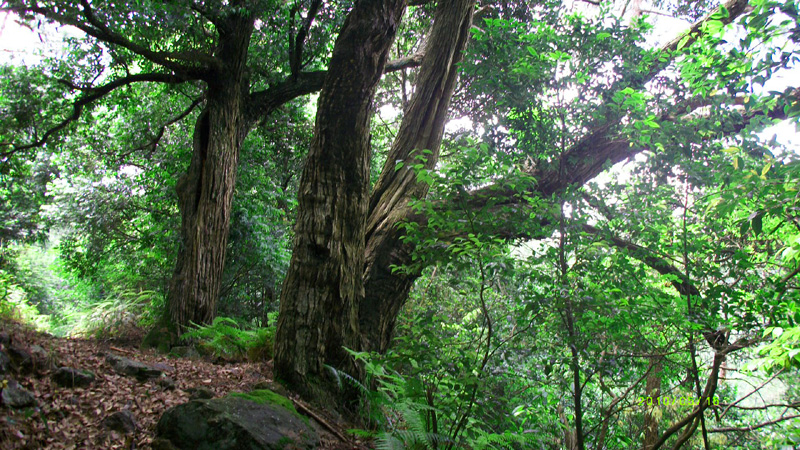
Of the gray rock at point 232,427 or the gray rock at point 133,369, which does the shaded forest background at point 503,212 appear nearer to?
the gray rock at point 232,427

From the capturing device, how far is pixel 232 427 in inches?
95.6

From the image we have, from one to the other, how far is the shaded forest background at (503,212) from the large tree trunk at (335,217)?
0.10ft

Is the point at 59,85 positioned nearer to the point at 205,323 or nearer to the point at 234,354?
the point at 205,323

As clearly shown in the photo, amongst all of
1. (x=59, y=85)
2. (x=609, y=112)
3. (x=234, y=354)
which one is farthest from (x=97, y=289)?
(x=609, y=112)

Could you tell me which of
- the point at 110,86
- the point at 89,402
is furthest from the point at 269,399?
the point at 110,86

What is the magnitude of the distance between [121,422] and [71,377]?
25.3 inches

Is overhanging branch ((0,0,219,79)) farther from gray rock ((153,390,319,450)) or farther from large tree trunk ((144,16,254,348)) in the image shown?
gray rock ((153,390,319,450))

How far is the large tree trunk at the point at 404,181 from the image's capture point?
422 cm

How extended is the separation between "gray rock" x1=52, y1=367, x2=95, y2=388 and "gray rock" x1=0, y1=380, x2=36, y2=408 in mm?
337

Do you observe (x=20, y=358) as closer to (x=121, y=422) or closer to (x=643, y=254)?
(x=121, y=422)

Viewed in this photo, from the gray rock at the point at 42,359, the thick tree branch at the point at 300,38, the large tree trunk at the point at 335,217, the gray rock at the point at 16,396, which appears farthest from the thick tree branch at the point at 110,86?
the gray rock at the point at 16,396

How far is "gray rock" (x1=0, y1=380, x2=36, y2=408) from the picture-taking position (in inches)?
92.8

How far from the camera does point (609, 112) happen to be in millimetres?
3699

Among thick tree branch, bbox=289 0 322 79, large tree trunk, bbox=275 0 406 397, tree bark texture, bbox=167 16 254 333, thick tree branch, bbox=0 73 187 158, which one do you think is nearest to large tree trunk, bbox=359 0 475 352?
large tree trunk, bbox=275 0 406 397
